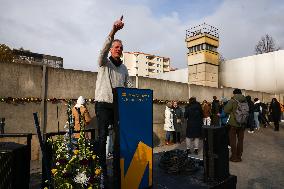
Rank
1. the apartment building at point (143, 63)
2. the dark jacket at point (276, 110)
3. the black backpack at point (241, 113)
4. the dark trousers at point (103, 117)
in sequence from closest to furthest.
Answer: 1. the dark trousers at point (103, 117)
2. the black backpack at point (241, 113)
3. the dark jacket at point (276, 110)
4. the apartment building at point (143, 63)

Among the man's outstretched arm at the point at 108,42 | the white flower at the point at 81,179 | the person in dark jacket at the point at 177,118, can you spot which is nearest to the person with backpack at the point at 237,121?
the person in dark jacket at the point at 177,118

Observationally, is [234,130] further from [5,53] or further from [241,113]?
[5,53]

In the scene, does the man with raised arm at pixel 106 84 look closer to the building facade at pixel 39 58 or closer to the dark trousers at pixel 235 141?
the dark trousers at pixel 235 141

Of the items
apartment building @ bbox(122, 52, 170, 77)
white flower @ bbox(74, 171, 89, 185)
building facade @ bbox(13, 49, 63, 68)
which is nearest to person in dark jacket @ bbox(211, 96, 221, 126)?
white flower @ bbox(74, 171, 89, 185)

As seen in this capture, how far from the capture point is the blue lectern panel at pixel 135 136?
3338mm

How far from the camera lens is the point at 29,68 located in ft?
26.0

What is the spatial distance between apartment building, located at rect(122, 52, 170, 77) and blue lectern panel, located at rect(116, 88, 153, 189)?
7641 centimetres

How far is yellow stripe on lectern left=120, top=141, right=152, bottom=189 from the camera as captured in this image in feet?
11.1

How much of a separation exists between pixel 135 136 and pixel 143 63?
277 feet

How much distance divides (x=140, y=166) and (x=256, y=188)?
3.05 meters

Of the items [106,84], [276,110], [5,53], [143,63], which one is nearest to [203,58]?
[276,110]

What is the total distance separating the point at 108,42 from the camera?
142 inches

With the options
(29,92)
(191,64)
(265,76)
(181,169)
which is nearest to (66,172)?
(181,169)

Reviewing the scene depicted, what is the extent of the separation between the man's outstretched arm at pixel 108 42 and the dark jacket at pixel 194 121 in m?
5.51
